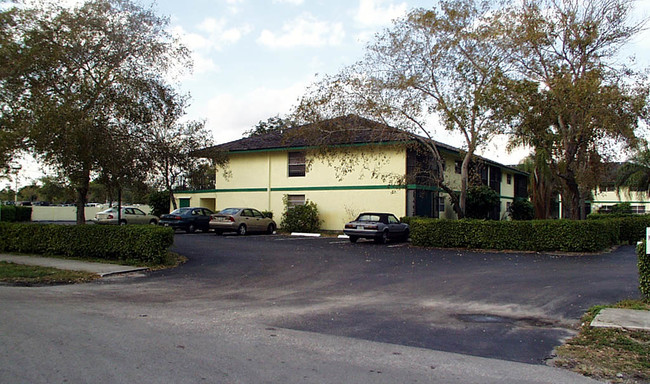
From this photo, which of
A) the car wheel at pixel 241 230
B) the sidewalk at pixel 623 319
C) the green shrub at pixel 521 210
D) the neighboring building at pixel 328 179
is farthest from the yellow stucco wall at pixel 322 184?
the green shrub at pixel 521 210

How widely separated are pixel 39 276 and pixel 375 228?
43.4 feet

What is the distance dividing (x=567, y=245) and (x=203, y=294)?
13971mm

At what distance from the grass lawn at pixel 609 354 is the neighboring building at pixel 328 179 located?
14.9m

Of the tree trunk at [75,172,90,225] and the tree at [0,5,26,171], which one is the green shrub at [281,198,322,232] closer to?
the tree trunk at [75,172,90,225]

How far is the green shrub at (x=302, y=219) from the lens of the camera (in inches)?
1113

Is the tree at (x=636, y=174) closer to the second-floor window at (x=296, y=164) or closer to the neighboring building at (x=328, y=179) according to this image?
the neighboring building at (x=328, y=179)

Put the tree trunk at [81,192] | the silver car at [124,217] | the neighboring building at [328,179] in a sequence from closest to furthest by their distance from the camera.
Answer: the tree trunk at [81,192] → the neighboring building at [328,179] → the silver car at [124,217]

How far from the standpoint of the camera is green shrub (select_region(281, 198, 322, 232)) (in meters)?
28.3

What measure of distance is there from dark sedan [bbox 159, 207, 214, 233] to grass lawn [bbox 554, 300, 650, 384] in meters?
23.5

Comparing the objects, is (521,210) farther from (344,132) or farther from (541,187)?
(344,132)

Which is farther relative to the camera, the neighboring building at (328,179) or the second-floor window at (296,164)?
the second-floor window at (296,164)

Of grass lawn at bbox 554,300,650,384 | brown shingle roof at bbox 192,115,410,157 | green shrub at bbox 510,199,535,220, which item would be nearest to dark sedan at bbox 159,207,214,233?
brown shingle roof at bbox 192,115,410,157

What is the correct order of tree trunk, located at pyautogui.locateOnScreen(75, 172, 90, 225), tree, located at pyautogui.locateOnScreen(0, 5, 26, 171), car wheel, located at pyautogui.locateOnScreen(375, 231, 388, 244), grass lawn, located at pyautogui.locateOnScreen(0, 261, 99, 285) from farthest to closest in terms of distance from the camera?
car wheel, located at pyautogui.locateOnScreen(375, 231, 388, 244), tree trunk, located at pyautogui.locateOnScreen(75, 172, 90, 225), tree, located at pyautogui.locateOnScreen(0, 5, 26, 171), grass lawn, located at pyautogui.locateOnScreen(0, 261, 99, 285)

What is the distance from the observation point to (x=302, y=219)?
92.7 ft
